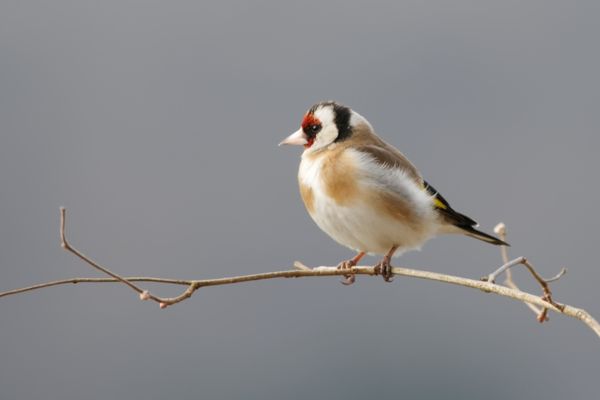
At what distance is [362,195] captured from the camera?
15.0ft

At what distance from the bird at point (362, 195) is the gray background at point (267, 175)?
33327 millimetres

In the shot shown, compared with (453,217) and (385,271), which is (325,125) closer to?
(385,271)

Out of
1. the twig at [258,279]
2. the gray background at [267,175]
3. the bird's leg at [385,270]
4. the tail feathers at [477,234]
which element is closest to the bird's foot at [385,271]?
the bird's leg at [385,270]

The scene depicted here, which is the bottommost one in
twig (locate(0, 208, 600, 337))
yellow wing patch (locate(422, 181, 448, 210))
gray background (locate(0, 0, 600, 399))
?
twig (locate(0, 208, 600, 337))

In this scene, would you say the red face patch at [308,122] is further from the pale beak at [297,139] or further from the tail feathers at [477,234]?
the tail feathers at [477,234]

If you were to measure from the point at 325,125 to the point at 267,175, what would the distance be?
81.0 metres

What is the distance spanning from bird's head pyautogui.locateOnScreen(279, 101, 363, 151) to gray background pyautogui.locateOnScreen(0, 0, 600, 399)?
33.5 meters

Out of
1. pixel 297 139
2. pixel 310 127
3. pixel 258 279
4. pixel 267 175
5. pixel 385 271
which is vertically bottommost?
pixel 258 279

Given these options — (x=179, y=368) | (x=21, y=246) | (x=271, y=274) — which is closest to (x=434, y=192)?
(x=271, y=274)

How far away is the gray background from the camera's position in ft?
230

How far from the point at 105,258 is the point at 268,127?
3001 centimetres

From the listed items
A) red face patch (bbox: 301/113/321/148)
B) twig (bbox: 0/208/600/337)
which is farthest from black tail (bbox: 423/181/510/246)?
twig (bbox: 0/208/600/337)

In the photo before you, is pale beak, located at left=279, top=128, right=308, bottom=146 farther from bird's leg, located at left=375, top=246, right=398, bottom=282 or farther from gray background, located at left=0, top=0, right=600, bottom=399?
gray background, located at left=0, top=0, right=600, bottom=399

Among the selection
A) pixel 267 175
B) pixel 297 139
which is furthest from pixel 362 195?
pixel 267 175
